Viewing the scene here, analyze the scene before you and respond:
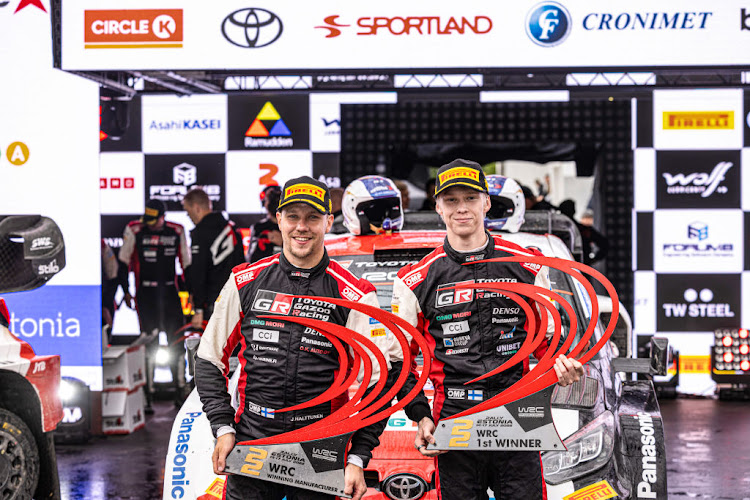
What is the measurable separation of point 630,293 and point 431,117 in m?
2.93

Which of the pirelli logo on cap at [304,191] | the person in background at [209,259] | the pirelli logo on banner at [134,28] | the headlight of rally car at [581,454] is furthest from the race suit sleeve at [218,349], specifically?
the person in background at [209,259]

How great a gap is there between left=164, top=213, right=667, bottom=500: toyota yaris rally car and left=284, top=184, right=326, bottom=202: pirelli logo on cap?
109 cm

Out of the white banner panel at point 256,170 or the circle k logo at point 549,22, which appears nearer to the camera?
the circle k logo at point 549,22

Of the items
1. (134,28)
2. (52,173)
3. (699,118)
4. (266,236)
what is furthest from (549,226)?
(699,118)

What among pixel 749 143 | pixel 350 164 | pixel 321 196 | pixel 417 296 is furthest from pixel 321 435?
pixel 749 143

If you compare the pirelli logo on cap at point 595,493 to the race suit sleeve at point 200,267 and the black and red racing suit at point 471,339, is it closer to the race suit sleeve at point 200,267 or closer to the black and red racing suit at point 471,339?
the black and red racing suit at point 471,339

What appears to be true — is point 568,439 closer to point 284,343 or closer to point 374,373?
point 374,373

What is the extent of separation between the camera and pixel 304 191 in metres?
3.34

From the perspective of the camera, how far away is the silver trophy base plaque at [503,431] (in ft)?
10.8

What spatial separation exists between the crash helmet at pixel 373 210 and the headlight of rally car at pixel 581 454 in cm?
182

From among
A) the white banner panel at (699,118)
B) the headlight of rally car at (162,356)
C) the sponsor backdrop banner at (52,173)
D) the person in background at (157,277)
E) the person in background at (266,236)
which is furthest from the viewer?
the white banner panel at (699,118)

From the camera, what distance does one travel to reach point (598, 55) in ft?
21.9

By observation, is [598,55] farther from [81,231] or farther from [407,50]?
[81,231]

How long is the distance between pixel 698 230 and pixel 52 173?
6.82 m
